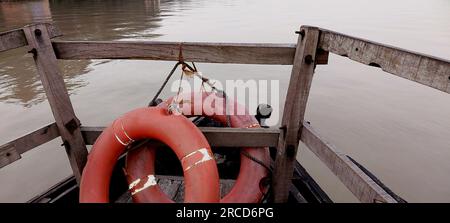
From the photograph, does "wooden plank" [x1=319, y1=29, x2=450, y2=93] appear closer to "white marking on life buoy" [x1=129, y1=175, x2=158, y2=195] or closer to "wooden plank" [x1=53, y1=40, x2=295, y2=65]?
"wooden plank" [x1=53, y1=40, x2=295, y2=65]

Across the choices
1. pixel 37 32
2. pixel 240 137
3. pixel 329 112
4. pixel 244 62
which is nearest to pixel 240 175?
pixel 240 137

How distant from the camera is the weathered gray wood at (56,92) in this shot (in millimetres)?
2066

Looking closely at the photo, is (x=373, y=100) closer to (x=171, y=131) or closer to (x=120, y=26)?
(x=171, y=131)

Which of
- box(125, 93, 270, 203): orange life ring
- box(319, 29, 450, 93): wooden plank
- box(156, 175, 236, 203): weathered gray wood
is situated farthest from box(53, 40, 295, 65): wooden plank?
box(156, 175, 236, 203): weathered gray wood

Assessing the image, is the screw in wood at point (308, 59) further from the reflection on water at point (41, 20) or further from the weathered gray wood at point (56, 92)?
the reflection on water at point (41, 20)

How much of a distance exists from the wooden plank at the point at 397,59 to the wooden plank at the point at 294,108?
126 millimetres

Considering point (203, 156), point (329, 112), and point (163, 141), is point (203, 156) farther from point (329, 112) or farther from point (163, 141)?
point (329, 112)

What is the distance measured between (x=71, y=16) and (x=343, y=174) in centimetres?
2244

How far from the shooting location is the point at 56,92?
2.23 metres

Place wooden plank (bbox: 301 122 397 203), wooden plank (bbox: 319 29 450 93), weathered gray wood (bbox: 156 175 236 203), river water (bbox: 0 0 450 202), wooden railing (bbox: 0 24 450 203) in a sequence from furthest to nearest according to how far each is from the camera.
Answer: river water (bbox: 0 0 450 202)
weathered gray wood (bbox: 156 175 236 203)
wooden railing (bbox: 0 24 450 203)
wooden plank (bbox: 301 122 397 203)
wooden plank (bbox: 319 29 450 93)

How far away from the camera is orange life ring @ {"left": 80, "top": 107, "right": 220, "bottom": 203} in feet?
6.59

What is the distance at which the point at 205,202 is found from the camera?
1.99 metres

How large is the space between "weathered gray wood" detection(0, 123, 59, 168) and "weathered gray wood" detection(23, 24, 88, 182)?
77mm

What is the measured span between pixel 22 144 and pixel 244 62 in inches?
66.4
